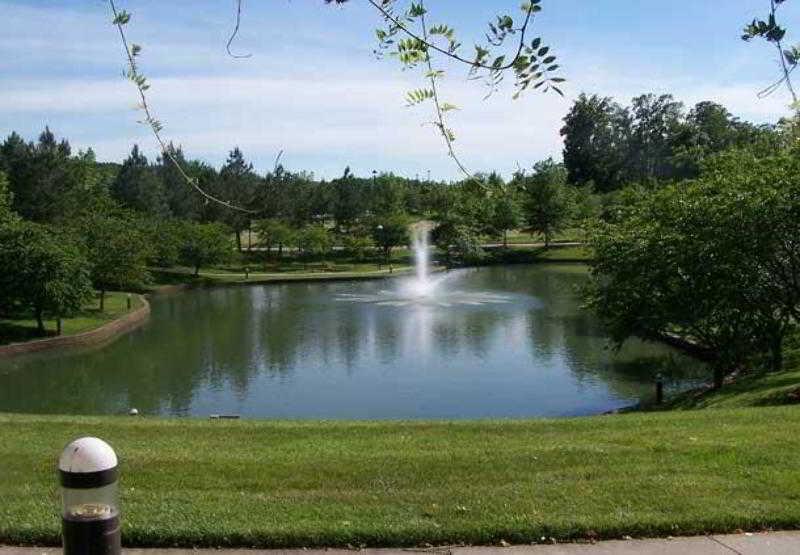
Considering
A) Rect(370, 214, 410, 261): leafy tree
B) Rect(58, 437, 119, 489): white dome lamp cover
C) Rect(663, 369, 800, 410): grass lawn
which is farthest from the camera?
Rect(370, 214, 410, 261): leafy tree

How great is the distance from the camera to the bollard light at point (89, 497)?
3641 mm

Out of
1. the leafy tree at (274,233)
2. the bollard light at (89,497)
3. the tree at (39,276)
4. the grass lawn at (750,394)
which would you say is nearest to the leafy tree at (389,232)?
the leafy tree at (274,233)

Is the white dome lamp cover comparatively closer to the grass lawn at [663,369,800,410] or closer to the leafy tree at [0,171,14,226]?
the grass lawn at [663,369,800,410]

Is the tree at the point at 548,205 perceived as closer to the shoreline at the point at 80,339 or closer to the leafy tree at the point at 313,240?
the leafy tree at the point at 313,240

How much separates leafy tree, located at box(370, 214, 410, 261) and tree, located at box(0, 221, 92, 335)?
37.5 m

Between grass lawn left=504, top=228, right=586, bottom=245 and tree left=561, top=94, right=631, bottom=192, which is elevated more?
tree left=561, top=94, right=631, bottom=192

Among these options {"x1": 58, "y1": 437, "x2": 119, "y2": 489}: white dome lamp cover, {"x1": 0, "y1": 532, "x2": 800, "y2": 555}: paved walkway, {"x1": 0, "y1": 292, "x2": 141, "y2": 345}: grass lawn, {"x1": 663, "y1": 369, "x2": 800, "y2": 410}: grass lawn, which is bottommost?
{"x1": 0, "y1": 292, "x2": 141, "y2": 345}: grass lawn

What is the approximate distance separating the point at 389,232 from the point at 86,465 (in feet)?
228

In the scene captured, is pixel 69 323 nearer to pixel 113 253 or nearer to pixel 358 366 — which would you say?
pixel 113 253

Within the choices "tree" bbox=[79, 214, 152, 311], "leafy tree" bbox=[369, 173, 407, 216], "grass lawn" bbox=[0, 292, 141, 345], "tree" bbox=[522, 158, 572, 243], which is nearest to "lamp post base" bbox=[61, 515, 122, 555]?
"grass lawn" bbox=[0, 292, 141, 345]

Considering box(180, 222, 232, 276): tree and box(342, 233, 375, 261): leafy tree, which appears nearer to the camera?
box(180, 222, 232, 276): tree

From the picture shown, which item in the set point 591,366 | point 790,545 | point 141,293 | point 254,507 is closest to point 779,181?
point 591,366

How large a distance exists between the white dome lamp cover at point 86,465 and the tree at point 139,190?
224 ft

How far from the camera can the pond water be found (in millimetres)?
23125
